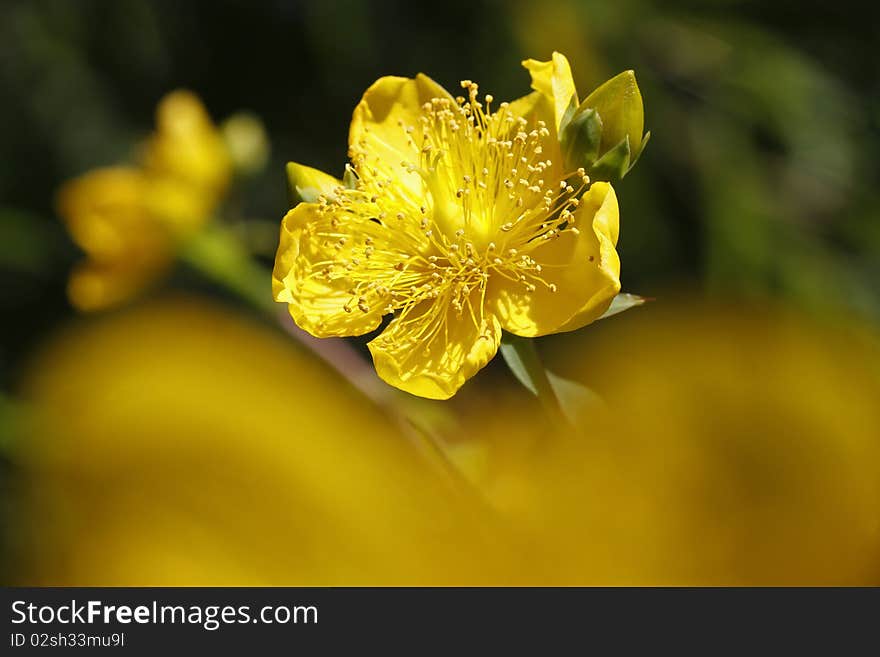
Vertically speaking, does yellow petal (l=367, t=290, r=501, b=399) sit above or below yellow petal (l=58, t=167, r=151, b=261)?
below

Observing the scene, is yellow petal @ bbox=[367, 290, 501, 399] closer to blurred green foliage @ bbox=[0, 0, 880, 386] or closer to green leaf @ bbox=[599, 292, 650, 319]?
green leaf @ bbox=[599, 292, 650, 319]

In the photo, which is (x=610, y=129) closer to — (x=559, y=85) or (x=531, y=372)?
(x=559, y=85)

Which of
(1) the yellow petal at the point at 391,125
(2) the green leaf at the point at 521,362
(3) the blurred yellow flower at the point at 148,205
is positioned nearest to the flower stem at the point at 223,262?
(3) the blurred yellow flower at the point at 148,205

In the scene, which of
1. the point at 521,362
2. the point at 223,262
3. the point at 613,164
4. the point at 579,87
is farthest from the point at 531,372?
the point at 579,87

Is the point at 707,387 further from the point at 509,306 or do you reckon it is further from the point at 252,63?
the point at 252,63

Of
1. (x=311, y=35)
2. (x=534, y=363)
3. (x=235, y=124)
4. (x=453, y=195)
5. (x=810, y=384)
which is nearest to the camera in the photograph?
(x=810, y=384)

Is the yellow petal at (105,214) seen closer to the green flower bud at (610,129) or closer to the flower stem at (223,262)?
the flower stem at (223,262)

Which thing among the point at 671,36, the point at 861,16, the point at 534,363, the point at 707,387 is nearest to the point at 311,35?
the point at 671,36

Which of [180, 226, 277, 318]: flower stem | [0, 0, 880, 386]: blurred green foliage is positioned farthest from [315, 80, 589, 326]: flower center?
[0, 0, 880, 386]: blurred green foliage
